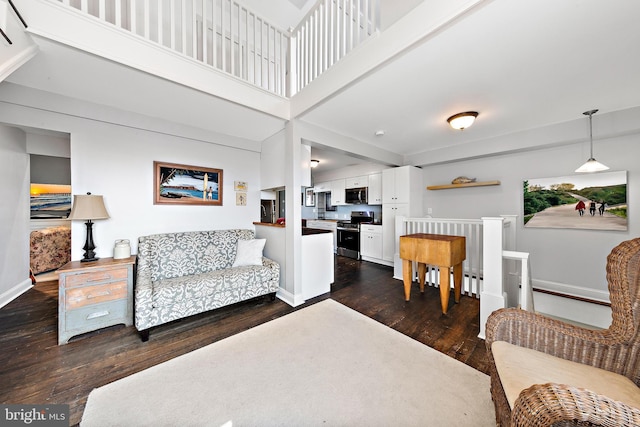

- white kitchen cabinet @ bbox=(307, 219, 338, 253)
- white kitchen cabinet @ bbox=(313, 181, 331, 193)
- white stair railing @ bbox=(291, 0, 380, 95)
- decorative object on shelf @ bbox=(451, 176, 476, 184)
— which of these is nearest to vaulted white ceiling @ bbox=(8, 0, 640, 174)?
white stair railing @ bbox=(291, 0, 380, 95)

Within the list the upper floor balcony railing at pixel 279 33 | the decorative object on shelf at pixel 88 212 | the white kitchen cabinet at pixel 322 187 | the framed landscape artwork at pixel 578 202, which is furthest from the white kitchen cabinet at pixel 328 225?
the decorative object on shelf at pixel 88 212

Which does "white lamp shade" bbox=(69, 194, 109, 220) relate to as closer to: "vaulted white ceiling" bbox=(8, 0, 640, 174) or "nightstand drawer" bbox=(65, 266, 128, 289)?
"nightstand drawer" bbox=(65, 266, 128, 289)

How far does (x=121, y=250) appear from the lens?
2.39 meters

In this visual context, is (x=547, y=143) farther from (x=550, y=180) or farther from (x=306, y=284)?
(x=306, y=284)

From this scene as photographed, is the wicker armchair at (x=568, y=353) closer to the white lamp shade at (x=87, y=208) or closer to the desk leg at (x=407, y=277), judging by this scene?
the desk leg at (x=407, y=277)

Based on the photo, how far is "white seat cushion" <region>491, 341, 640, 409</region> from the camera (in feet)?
2.86

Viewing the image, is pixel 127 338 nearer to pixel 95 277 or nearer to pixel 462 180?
pixel 95 277

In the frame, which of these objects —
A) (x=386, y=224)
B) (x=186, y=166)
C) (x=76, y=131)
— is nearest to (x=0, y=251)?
(x=76, y=131)

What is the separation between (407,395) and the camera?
141 cm

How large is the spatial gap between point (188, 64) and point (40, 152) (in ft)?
9.46

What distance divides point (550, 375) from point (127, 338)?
10.1ft

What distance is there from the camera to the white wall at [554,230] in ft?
9.09
